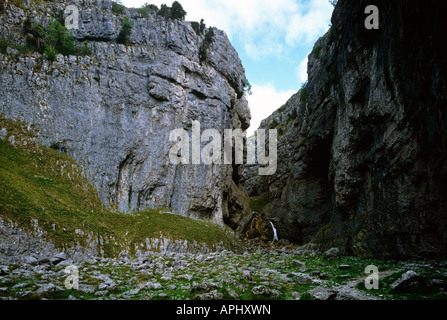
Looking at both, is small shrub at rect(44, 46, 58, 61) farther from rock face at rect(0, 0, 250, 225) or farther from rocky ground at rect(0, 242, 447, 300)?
rocky ground at rect(0, 242, 447, 300)

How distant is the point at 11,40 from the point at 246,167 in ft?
162

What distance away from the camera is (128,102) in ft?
101

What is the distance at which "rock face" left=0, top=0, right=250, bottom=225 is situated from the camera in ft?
83.3

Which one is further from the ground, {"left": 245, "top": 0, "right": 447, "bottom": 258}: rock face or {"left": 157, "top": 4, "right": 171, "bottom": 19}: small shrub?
{"left": 157, "top": 4, "right": 171, "bottom": 19}: small shrub

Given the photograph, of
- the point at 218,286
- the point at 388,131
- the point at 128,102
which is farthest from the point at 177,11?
the point at 218,286

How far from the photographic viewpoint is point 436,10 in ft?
29.9

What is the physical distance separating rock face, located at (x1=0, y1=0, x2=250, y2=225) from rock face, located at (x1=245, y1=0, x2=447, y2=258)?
56.1ft

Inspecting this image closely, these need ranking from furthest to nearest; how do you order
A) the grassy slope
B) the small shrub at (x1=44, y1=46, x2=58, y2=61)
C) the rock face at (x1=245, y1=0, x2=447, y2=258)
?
the small shrub at (x1=44, y1=46, x2=58, y2=61), the grassy slope, the rock face at (x1=245, y1=0, x2=447, y2=258)

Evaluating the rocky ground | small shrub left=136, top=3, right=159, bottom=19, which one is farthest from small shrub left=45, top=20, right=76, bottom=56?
the rocky ground

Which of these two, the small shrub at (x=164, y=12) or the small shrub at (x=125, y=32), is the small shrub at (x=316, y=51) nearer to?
Result: the small shrub at (x=164, y=12)

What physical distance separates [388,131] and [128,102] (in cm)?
2776

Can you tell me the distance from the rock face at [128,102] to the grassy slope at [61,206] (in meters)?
1.74

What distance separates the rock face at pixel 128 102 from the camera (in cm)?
2539
